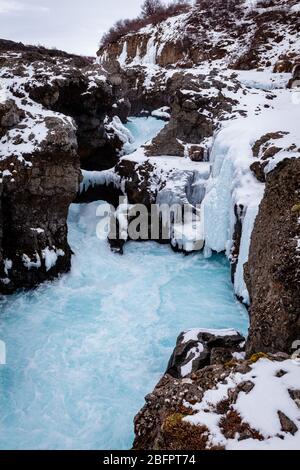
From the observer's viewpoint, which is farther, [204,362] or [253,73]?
[253,73]

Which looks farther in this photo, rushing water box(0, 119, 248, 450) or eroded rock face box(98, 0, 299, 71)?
eroded rock face box(98, 0, 299, 71)

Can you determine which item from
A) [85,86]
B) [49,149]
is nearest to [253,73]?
[85,86]

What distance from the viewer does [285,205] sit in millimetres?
8242

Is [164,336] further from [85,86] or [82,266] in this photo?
[85,86]

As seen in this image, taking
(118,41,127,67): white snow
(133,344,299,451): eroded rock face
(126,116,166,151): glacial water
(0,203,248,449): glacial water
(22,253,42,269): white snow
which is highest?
(118,41,127,67): white snow

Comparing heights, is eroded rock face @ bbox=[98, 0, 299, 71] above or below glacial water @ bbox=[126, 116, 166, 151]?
above

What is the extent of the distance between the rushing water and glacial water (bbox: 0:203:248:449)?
3cm

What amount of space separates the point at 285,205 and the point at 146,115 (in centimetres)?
2571

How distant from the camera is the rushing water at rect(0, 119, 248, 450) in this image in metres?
8.27

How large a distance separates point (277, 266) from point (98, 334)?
6039 mm
